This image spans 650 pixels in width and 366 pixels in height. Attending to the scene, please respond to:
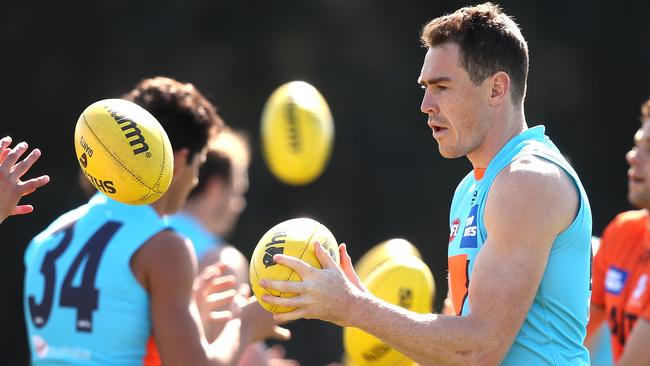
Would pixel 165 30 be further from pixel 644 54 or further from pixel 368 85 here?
pixel 644 54

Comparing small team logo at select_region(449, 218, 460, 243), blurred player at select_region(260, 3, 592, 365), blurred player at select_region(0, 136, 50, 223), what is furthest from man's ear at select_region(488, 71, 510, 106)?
blurred player at select_region(0, 136, 50, 223)

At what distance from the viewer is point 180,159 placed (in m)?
3.95

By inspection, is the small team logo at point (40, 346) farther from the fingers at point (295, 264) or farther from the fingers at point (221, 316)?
the fingers at point (295, 264)

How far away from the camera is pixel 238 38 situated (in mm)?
9695

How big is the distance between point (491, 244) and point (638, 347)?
73.6 inches

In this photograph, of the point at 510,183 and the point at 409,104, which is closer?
the point at 510,183

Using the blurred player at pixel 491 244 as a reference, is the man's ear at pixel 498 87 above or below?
above

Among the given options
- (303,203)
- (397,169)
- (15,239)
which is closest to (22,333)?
(15,239)

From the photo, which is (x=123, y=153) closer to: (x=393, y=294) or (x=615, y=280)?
(x=393, y=294)

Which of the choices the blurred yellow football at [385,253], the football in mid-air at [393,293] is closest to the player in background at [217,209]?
the blurred yellow football at [385,253]

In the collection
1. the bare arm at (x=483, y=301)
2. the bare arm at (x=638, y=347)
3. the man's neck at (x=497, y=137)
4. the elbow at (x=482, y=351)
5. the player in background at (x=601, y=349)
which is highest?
the man's neck at (x=497, y=137)

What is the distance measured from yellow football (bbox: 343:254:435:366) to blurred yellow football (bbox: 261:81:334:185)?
4.68ft

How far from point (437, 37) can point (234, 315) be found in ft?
4.45

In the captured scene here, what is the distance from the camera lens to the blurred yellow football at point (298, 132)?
5727 mm
